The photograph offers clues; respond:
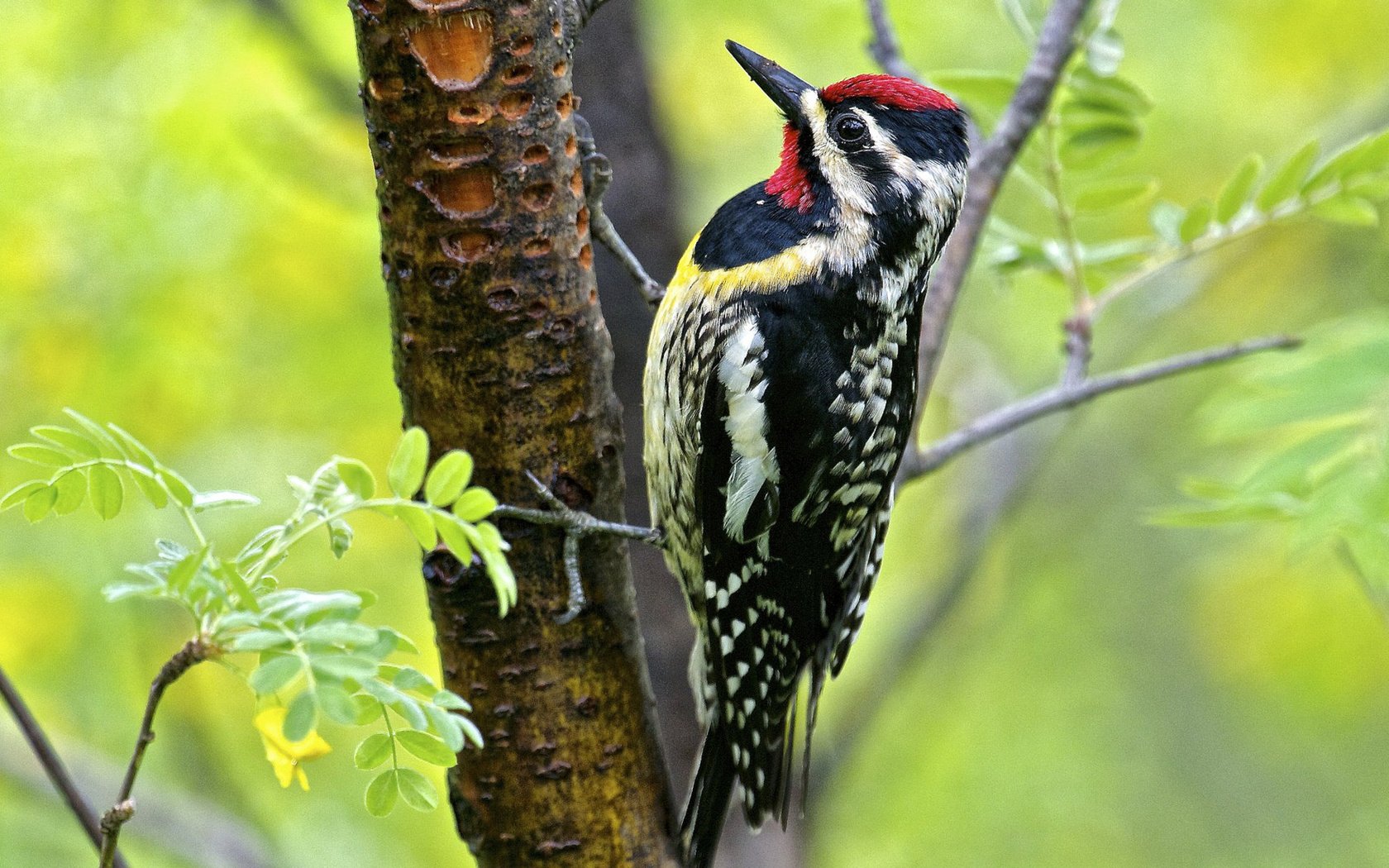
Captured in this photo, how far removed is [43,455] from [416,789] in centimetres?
51

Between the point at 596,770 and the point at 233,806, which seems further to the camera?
the point at 233,806

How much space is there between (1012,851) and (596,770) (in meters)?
3.37

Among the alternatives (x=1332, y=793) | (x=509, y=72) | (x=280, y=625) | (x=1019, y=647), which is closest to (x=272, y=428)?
(x=509, y=72)

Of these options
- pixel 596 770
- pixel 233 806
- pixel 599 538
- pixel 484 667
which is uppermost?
pixel 599 538

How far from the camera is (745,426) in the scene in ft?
7.34

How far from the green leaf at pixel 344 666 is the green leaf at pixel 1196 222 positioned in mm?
1965

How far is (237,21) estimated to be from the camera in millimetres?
3443

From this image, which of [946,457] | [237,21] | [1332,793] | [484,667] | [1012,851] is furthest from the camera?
[1332,793]

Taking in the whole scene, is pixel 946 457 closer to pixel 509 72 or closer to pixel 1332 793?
pixel 509 72

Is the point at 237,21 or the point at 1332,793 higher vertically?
the point at 237,21

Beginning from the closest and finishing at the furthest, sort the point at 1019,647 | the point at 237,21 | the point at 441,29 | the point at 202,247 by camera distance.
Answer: the point at 441,29 < the point at 202,247 < the point at 237,21 < the point at 1019,647

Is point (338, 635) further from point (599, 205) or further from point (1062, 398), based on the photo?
point (1062, 398)

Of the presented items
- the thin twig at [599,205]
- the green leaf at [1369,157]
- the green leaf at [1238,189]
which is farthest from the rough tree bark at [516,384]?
the green leaf at [1369,157]

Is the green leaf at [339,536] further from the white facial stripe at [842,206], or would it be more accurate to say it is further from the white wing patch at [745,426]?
the white facial stripe at [842,206]
